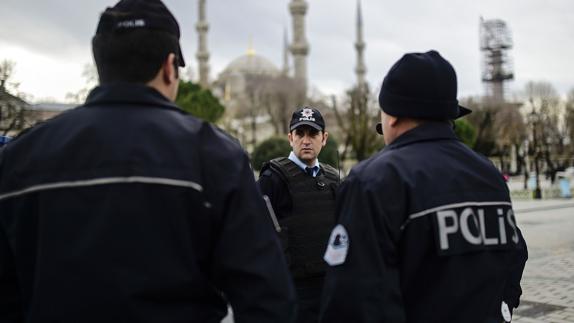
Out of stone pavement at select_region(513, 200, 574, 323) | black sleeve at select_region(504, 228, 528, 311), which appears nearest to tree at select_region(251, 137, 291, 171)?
stone pavement at select_region(513, 200, 574, 323)

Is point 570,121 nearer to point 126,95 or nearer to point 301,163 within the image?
point 301,163

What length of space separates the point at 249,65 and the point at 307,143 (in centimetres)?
8748

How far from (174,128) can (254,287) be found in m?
0.60

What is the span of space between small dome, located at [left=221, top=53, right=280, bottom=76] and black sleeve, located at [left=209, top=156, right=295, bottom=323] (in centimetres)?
8449

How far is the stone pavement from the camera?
226 inches

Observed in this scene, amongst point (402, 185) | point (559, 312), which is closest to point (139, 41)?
point (402, 185)

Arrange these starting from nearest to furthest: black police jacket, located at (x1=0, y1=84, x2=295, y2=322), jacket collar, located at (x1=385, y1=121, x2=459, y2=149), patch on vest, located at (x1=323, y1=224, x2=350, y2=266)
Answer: black police jacket, located at (x1=0, y1=84, x2=295, y2=322), patch on vest, located at (x1=323, y1=224, x2=350, y2=266), jacket collar, located at (x1=385, y1=121, x2=459, y2=149)

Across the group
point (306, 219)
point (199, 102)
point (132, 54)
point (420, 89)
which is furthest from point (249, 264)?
point (199, 102)

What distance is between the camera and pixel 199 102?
4078 cm

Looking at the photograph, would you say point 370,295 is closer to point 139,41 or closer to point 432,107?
point 432,107

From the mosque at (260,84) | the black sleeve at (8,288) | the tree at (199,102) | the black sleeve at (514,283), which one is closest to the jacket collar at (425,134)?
→ the black sleeve at (514,283)

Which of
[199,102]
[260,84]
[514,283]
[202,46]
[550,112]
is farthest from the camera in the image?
[202,46]

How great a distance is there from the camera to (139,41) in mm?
1907

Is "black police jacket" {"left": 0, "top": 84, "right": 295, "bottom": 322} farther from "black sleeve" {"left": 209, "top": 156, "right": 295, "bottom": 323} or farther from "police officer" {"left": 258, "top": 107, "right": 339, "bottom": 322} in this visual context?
"police officer" {"left": 258, "top": 107, "right": 339, "bottom": 322}
